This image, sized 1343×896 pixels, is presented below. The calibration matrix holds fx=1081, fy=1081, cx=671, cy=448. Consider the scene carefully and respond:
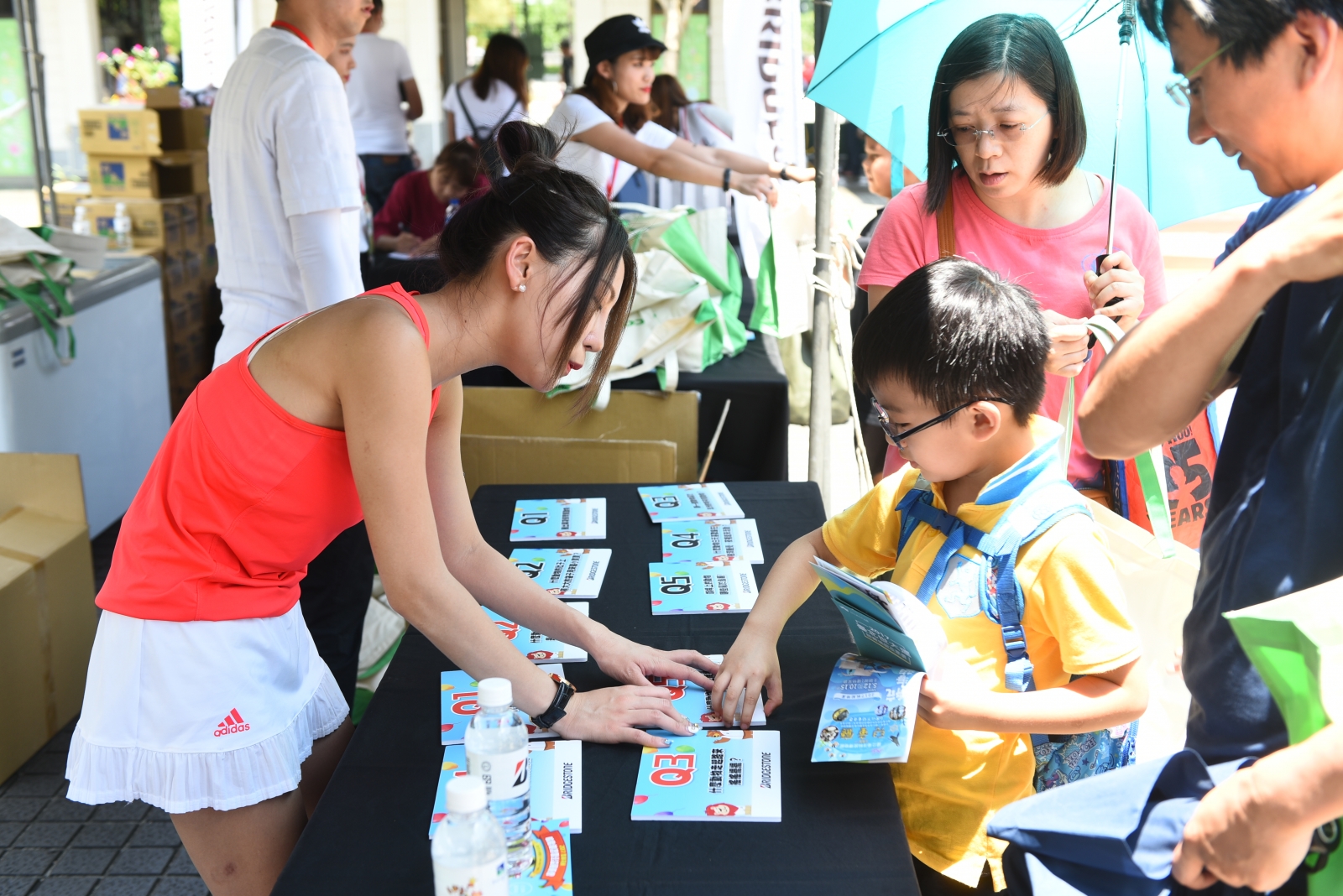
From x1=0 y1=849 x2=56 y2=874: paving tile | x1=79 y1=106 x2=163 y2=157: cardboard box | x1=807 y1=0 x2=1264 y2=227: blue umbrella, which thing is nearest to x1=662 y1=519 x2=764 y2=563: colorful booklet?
x1=807 y1=0 x2=1264 y2=227: blue umbrella

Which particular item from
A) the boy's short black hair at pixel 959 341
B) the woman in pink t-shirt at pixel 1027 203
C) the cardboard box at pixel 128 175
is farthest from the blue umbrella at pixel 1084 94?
the cardboard box at pixel 128 175

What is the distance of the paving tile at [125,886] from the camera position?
2145 millimetres

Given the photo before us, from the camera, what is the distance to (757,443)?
3.36 metres

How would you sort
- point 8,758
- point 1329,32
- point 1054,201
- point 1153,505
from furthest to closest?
point 8,758
point 1054,201
point 1153,505
point 1329,32

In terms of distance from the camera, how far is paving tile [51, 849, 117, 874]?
2215 mm

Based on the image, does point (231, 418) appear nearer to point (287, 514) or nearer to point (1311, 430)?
point (287, 514)

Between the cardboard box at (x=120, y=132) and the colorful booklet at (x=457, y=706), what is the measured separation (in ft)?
13.5

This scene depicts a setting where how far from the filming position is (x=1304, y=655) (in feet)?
2.65

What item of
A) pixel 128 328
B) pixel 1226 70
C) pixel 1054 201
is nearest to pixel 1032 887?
pixel 1226 70

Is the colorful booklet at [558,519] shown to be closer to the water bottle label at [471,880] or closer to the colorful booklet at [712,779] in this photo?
the colorful booklet at [712,779]

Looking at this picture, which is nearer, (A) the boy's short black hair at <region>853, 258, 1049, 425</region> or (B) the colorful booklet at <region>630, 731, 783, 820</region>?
(B) the colorful booklet at <region>630, 731, 783, 820</region>

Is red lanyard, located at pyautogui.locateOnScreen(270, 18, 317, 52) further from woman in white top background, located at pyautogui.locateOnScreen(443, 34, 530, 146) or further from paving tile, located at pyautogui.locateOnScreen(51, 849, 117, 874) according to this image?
woman in white top background, located at pyautogui.locateOnScreen(443, 34, 530, 146)

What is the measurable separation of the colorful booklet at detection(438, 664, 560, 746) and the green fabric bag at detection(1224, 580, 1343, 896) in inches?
31.4

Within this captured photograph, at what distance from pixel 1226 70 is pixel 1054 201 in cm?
106
